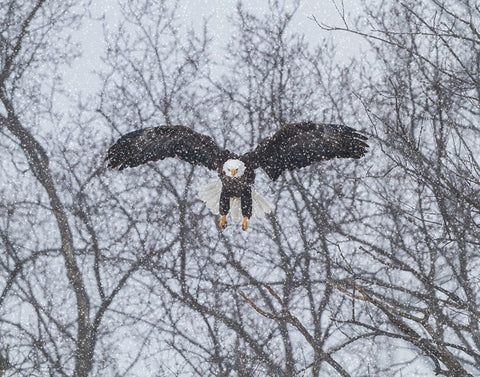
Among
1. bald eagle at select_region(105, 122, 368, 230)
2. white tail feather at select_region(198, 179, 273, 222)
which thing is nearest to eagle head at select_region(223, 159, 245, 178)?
bald eagle at select_region(105, 122, 368, 230)

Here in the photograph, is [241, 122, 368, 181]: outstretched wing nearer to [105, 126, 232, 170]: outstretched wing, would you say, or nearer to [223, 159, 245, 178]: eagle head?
[223, 159, 245, 178]: eagle head

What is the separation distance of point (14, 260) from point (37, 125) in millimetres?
1991

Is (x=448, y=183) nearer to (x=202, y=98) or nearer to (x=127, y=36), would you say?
(x=202, y=98)

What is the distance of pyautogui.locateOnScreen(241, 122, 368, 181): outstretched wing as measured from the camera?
239 inches

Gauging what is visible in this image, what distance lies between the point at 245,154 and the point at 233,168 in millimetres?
283

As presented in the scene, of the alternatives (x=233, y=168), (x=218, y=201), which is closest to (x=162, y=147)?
(x=233, y=168)

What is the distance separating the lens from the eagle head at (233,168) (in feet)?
20.9

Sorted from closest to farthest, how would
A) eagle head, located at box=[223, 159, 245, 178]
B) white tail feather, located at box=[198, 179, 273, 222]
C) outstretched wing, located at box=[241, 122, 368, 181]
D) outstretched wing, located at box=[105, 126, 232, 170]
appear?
outstretched wing, located at box=[241, 122, 368, 181], eagle head, located at box=[223, 159, 245, 178], outstretched wing, located at box=[105, 126, 232, 170], white tail feather, located at box=[198, 179, 273, 222]

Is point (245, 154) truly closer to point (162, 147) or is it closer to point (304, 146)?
point (304, 146)

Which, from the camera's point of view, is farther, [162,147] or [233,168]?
[162,147]

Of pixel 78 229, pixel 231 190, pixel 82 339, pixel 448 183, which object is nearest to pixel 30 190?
pixel 78 229

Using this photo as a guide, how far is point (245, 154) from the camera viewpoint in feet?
21.6

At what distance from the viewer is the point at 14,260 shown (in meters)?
8.70

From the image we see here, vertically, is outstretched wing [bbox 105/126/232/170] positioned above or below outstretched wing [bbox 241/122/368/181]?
above
